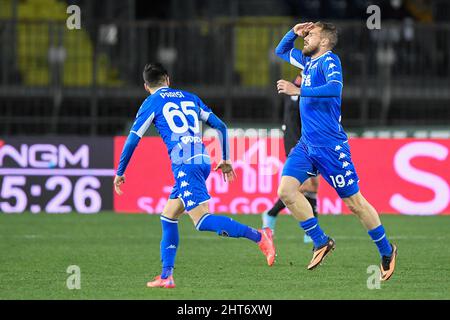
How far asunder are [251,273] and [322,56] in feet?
7.17

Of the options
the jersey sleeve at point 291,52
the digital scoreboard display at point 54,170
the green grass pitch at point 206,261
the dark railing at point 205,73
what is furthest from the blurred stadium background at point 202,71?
the jersey sleeve at point 291,52

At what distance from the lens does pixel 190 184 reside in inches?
400

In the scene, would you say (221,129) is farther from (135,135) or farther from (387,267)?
(387,267)

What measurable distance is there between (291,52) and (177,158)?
1.88 m

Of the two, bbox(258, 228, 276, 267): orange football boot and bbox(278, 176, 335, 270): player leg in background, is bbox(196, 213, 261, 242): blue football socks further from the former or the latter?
bbox(278, 176, 335, 270): player leg in background

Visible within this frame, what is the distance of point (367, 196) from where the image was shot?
58.1 feet

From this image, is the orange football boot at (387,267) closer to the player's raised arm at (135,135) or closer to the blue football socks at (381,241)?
the blue football socks at (381,241)

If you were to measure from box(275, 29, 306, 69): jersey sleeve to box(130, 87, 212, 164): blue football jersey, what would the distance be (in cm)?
141

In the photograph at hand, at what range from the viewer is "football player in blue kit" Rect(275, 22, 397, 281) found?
10688 millimetres

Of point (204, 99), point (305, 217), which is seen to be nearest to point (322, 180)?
point (204, 99)

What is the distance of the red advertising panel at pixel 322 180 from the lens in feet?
57.5

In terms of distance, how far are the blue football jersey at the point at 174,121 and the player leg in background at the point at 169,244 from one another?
0.42m
